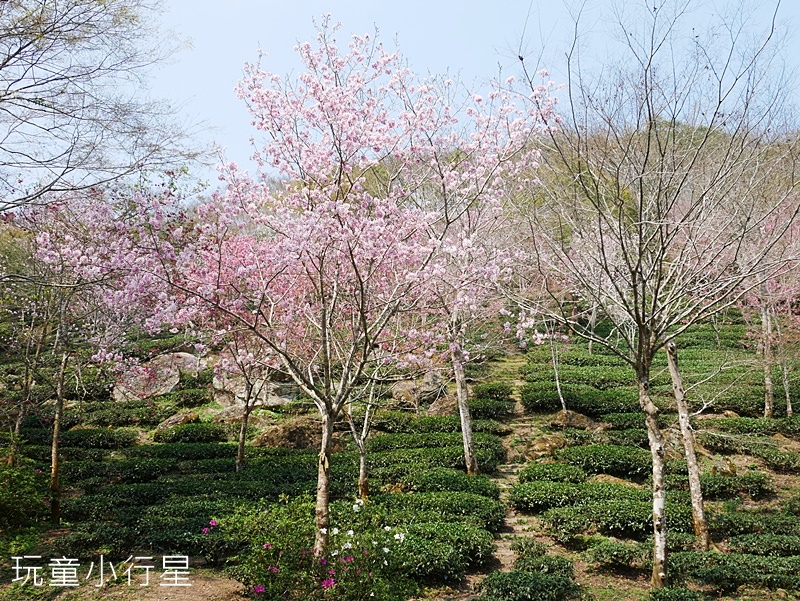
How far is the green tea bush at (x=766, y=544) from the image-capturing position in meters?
7.51

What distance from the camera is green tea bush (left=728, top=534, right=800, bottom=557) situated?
7.51m

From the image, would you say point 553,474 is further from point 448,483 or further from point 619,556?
point 619,556

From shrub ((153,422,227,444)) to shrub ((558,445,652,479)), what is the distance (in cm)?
844

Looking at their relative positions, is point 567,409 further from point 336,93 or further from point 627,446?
point 336,93

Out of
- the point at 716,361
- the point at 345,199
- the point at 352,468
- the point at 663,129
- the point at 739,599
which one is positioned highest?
the point at 663,129

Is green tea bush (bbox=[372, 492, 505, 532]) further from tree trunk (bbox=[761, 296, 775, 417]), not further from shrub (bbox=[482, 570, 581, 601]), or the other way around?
tree trunk (bbox=[761, 296, 775, 417])

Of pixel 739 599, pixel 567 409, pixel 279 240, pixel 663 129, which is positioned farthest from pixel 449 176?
pixel 567 409

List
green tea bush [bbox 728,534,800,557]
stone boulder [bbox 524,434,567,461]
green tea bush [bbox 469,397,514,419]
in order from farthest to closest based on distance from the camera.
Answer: green tea bush [bbox 469,397,514,419] < stone boulder [bbox 524,434,567,461] < green tea bush [bbox 728,534,800,557]

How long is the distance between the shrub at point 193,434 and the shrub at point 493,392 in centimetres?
699

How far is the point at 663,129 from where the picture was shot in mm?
6438

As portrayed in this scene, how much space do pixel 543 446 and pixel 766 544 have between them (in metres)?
5.41

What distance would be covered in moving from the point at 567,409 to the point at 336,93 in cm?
1210

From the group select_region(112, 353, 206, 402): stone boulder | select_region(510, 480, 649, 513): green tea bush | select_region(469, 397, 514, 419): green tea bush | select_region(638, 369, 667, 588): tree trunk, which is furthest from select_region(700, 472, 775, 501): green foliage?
select_region(112, 353, 206, 402): stone boulder

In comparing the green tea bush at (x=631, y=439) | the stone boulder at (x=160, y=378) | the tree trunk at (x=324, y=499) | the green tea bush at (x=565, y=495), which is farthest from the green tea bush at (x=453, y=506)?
the stone boulder at (x=160, y=378)
